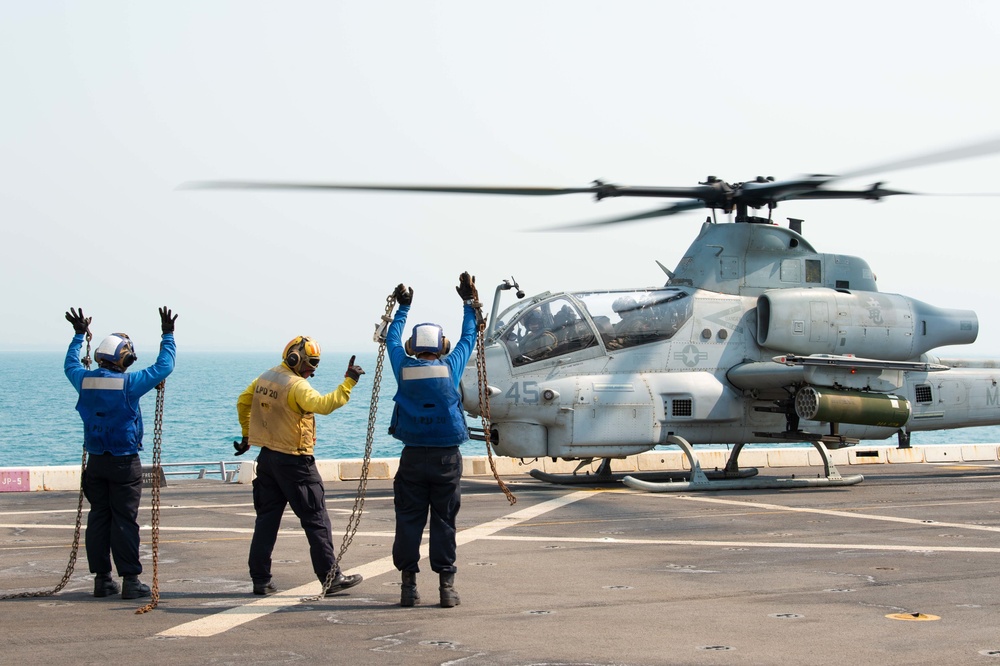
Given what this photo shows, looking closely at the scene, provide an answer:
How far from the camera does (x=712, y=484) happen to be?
17125 mm

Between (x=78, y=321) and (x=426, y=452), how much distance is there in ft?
10.6

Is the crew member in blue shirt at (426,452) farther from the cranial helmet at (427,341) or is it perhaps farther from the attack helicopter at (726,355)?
the attack helicopter at (726,355)

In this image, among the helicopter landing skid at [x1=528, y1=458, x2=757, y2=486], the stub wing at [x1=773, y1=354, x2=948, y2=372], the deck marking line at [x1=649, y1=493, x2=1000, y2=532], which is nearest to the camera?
the deck marking line at [x1=649, y1=493, x2=1000, y2=532]

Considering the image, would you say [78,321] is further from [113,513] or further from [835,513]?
[835,513]

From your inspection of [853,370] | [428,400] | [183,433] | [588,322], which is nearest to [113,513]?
[428,400]

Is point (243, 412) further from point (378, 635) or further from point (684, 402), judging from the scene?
point (684, 402)

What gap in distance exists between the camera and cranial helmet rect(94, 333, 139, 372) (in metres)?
8.80

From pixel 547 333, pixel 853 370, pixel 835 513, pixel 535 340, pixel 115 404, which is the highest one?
pixel 547 333

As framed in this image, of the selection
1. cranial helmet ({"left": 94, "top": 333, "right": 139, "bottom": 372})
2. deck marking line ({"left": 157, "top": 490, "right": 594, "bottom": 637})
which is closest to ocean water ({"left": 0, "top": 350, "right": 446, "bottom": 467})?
deck marking line ({"left": 157, "top": 490, "right": 594, "bottom": 637})

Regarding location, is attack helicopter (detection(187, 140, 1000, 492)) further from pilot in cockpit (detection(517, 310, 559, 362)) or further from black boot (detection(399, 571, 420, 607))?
black boot (detection(399, 571, 420, 607))

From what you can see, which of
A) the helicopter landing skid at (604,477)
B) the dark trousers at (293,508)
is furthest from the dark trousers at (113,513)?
the helicopter landing skid at (604,477)

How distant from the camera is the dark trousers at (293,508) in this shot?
834cm

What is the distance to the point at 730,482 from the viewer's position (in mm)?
17328

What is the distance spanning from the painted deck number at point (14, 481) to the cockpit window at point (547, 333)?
8.28 meters
